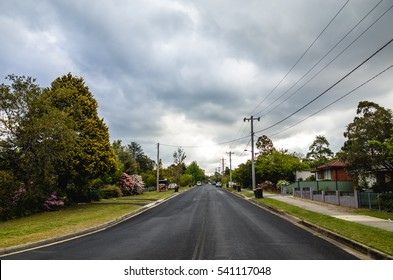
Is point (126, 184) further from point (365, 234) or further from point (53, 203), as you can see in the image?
point (365, 234)

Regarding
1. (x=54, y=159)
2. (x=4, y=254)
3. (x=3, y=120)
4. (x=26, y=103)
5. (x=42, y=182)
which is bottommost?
(x=4, y=254)

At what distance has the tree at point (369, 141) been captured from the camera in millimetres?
21156

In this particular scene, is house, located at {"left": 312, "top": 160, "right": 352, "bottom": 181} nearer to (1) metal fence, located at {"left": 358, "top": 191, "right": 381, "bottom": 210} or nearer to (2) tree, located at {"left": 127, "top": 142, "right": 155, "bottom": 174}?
(1) metal fence, located at {"left": 358, "top": 191, "right": 381, "bottom": 210}

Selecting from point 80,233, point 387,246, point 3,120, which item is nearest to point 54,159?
point 3,120

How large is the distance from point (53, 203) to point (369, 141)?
2279 centimetres

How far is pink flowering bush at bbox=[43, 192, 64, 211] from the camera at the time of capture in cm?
2255

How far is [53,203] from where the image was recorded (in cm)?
2270

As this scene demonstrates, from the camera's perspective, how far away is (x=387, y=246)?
334 inches

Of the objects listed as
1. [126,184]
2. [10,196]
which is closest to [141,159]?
[126,184]

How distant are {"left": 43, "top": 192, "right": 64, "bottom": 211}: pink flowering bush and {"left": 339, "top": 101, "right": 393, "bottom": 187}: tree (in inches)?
848

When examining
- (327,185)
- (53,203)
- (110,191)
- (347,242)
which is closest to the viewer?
(347,242)

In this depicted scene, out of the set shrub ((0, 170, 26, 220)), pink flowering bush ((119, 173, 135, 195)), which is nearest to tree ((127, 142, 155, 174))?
pink flowering bush ((119, 173, 135, 195))

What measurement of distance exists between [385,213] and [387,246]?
951cm
